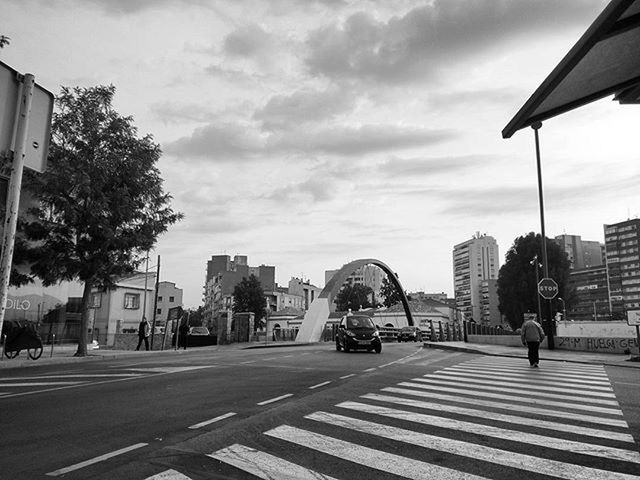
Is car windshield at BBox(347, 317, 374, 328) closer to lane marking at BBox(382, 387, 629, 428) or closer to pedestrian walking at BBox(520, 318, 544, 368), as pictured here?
pedestrian walking at BBox(520, 318, 544, 368)

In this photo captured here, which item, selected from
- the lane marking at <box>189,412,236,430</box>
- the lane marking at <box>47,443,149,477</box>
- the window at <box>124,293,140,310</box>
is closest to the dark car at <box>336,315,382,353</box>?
the lane marking at <box>189,412,236,430</box>

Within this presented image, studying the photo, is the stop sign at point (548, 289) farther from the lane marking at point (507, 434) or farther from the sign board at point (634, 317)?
the lane marking at point (507, 434)

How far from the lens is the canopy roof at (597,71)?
15.5 ft

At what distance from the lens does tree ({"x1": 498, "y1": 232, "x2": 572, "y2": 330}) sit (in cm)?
6075

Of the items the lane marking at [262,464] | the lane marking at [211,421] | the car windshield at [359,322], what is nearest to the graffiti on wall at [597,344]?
the car windshield at [359,322]

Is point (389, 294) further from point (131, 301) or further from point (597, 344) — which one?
point (597, 344)

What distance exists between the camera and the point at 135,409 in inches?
298

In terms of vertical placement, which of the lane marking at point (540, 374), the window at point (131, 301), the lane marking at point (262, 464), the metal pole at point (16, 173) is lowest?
the lane marking at point (262, 464)

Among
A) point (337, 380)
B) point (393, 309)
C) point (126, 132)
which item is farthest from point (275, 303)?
point (337, 380)

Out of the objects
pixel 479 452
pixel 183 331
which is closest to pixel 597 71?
pixel 479 452

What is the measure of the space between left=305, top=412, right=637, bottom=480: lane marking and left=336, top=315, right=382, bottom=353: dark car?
1617 centimetres

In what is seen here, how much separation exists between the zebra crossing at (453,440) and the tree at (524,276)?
55764 mm

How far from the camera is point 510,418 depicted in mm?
7242

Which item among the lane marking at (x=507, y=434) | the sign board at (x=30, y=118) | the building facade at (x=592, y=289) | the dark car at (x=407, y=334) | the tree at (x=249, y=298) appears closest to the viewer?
the sign board at (x=30, y=118)
